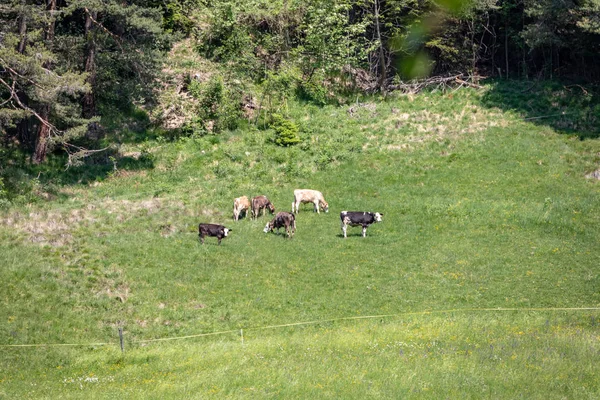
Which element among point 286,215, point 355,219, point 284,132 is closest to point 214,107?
point 284,132

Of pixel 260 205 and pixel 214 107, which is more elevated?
pixel 214 107

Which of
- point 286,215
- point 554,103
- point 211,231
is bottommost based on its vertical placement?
point 211,231

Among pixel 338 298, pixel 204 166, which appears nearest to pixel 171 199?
pixel 204 166

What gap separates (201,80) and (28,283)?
27243 millimetres

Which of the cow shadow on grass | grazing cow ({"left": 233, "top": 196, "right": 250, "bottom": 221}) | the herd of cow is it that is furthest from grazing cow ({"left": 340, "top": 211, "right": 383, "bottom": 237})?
the cow shadow on grass

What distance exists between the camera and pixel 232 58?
2014 inches

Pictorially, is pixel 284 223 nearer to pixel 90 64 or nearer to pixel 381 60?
pixel 90 64

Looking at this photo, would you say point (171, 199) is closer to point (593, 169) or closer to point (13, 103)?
point (13, 103)

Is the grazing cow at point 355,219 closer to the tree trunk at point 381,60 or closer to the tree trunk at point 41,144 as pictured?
the tree trunk at point 41,144

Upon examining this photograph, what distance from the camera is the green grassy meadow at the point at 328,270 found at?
62.3 ft

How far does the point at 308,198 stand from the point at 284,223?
4.10 metres

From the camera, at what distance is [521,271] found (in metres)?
28.3

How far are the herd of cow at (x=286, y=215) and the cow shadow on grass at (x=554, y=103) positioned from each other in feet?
56.4

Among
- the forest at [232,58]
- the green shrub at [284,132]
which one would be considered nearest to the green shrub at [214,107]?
the forest at [232,58]
